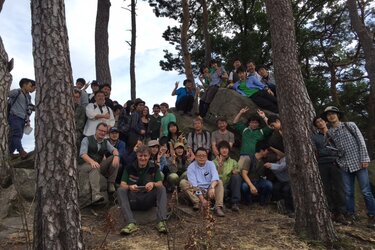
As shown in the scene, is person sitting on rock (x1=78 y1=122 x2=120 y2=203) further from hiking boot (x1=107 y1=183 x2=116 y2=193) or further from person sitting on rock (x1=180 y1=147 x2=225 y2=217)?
person sitting on rock (x1=180 y1=147 x2=225 y2=217)

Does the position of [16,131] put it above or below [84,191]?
above

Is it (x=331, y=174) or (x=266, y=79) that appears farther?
(x=266, y=79)

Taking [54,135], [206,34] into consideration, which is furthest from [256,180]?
[206,34]

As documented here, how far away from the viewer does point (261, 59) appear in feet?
57.6

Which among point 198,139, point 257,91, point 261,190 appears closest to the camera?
point 261,190

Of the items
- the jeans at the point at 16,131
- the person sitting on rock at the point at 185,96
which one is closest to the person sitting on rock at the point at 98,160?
the jeans at the point at 16,131

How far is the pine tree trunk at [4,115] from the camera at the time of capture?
20.0 feet

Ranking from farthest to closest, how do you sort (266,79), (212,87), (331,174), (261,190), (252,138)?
(212,87) → (266,79) → (252,138) → (261,190) → (331,174)

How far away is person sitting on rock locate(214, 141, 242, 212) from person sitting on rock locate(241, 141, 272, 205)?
0.66ft

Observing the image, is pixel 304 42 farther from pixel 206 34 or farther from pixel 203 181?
pixel 203 181

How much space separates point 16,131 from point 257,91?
21.8 ft

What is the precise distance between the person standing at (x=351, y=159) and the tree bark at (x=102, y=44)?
845 cm

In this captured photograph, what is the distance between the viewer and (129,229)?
5.67m

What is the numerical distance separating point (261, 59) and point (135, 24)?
6346 mm
